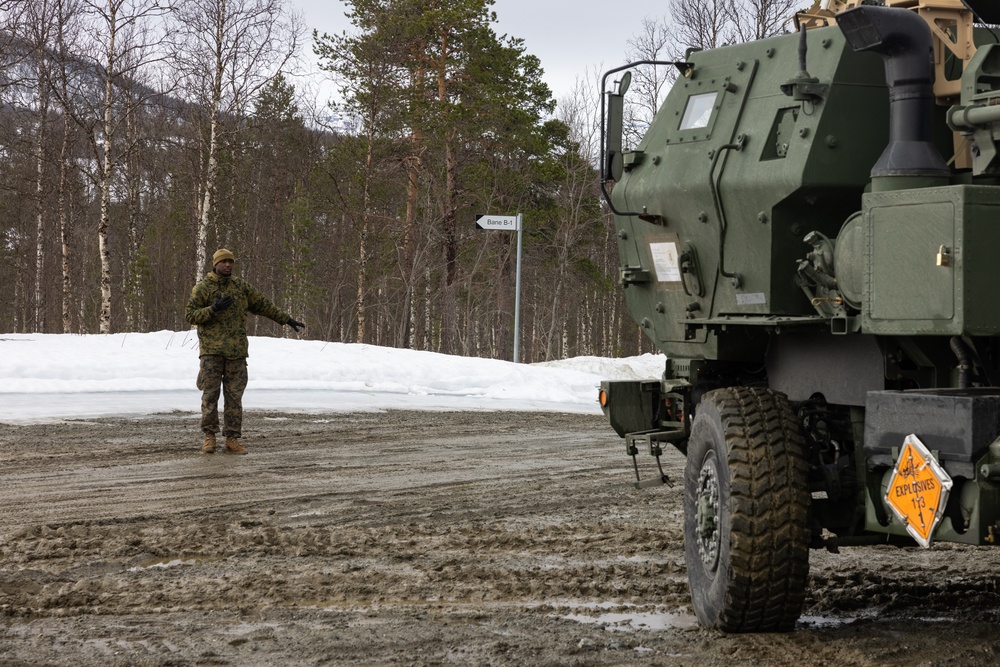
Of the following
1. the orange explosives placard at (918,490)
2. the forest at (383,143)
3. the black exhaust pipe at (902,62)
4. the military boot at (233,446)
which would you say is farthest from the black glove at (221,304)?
the forest at (383,143)

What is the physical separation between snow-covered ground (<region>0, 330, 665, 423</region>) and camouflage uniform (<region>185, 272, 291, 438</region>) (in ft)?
11.8

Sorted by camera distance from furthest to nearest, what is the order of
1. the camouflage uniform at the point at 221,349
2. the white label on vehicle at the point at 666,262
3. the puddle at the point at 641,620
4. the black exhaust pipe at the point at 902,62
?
the camouflage uniform at the point at 221,349 → the white label on vehicle at the point at 666,262 → the puddle at the point at 641,620 → the black exhaust pipe at the point at 902,62

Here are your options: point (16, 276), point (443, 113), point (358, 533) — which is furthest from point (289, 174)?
point (358, 533)

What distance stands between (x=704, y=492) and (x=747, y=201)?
4.32 ft

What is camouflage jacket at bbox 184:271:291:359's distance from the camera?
467 inches

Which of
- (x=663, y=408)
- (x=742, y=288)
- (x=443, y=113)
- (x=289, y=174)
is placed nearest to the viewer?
(x=742, y=288)

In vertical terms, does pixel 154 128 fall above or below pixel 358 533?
above

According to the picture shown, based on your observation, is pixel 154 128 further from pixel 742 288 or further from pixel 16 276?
pixel 742 288

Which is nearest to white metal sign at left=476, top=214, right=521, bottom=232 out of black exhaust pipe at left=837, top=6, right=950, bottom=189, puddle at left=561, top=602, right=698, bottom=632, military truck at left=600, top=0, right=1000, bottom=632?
military truck at left=600, top=0, right=1000, bottom=632

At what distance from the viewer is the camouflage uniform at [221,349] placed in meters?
11.9

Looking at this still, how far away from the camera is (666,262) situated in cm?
677

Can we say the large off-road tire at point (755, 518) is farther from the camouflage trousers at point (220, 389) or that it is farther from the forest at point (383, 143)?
the forest at point (383, 143)

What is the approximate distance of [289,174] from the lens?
139 feet

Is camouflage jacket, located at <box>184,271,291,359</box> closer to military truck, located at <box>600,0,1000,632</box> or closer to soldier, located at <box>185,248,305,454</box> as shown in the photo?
soldier, located at <box>185,248,305,454</box>
